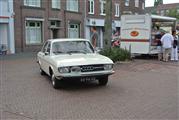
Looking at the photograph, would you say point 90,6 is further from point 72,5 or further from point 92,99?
point 92,99

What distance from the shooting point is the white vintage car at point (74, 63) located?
8.45 m

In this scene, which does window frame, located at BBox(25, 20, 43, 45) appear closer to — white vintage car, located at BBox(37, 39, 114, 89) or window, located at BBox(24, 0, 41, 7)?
window, located at BBox(24, 0, 41, 7)

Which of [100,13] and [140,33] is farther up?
[100,13]

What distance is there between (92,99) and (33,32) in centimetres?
2082

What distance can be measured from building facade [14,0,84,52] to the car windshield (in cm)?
1642

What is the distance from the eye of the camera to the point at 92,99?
7.69 meters

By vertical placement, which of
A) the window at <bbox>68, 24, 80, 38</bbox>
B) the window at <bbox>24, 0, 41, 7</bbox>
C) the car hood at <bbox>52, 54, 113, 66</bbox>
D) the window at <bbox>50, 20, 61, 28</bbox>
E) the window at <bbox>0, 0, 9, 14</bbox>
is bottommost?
the car hood at <bbox>52, 54, 113, 66</bbox>

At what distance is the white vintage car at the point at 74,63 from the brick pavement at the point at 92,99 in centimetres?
47

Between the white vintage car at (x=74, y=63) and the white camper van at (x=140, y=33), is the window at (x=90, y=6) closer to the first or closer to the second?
the white camper van at (x=140, y=33)

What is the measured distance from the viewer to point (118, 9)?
136 ft

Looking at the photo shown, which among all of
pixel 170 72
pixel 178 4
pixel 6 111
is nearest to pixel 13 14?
pixel 170 72

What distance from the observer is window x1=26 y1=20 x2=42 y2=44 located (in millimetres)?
26969

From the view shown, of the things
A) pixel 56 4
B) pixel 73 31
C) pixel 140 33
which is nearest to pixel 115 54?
pixel 140 33

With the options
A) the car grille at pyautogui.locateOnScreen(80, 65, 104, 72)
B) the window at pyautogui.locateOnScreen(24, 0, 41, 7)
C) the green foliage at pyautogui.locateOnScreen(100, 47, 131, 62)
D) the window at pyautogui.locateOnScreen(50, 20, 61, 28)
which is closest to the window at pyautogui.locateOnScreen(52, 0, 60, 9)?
the window at pyautogui.locateOnScreen(50, 20, 61, 28)
